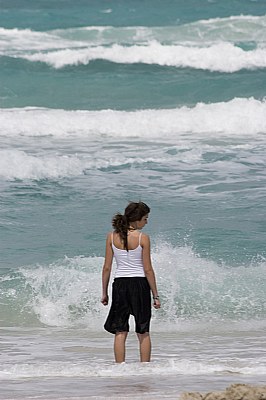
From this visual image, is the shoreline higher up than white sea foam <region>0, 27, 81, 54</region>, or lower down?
lower down

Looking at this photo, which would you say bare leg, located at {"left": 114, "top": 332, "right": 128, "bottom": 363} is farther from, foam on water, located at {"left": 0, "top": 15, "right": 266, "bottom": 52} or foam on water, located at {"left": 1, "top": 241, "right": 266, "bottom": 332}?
foam on water, located at {"left": 0, "top": 15, "right": 266, "bottom": 52}

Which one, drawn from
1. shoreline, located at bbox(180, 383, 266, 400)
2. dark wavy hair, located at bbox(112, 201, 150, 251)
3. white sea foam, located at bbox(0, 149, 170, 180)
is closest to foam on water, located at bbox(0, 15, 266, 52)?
white sea foam, located at bbox(0, 149, 170, 180)

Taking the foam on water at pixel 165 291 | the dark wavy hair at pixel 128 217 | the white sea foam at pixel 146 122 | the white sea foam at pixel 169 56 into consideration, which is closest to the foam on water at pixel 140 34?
the white sea foam at pixel 169 56

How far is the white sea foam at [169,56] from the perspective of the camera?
3009cm

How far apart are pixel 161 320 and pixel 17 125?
42.3ft

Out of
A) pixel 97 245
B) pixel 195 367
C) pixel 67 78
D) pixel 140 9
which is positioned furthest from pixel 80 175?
pixel 140 9

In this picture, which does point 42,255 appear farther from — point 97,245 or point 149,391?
point 149,391

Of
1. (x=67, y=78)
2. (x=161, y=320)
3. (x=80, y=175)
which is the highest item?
(x=67, y=78)

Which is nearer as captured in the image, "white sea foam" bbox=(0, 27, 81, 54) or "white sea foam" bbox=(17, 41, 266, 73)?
"white sea foam" bbox=(17, 41, 266, 73)

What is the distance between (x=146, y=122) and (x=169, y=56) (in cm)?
883

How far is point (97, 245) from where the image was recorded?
1255 centimetres

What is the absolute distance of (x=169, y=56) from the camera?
1227 inches

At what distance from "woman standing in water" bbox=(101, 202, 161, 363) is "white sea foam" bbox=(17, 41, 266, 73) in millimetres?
22270

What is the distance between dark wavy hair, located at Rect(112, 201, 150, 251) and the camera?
297 inches
